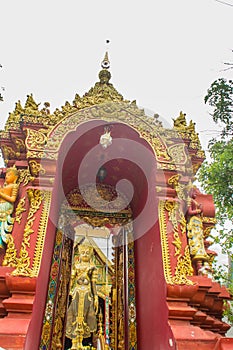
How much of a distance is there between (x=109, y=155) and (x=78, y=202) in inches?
42.2

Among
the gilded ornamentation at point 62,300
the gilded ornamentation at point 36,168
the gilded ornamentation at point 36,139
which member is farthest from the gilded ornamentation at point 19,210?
the gilded ornamentation at point 62,300

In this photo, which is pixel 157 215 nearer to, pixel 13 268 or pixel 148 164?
pixel 148 164

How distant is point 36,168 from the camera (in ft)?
14.0

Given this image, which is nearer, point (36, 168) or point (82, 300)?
point (36, 168)

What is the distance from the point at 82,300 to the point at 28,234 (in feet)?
6.57

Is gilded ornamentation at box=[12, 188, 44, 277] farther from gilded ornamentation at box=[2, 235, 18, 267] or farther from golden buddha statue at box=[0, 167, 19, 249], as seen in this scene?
golden buddha statue at box=[0, 167, 19, 249]

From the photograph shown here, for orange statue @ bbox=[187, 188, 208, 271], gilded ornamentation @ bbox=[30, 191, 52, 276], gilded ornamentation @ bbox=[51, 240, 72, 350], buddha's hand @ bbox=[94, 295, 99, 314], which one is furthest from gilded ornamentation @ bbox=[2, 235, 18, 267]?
orange statue @ bbox=[187, 188, 208, 271]

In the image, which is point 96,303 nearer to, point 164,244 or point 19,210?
point 164,244

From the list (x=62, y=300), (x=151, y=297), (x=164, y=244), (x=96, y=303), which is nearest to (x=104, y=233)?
(x=96, y=303)

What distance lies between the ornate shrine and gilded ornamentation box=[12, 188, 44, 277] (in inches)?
0.5

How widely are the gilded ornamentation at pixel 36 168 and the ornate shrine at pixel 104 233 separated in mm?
15

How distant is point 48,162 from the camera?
14.2 feet

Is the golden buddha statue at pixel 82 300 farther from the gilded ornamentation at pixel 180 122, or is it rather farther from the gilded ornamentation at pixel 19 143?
the gilded ornamentation at pixel 180 122

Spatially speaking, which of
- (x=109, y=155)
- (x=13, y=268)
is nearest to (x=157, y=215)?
(x=109, y=155)
